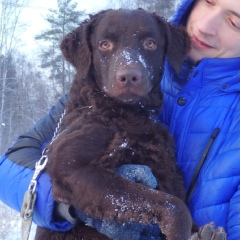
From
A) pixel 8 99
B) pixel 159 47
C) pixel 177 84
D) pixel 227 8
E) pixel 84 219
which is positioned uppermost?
pixel 227 8

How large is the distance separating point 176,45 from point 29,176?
5.31ft

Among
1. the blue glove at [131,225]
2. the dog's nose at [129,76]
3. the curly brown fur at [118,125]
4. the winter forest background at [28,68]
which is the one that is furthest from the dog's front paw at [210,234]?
the winter forest background at [28,68]

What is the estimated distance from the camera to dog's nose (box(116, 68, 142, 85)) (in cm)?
311

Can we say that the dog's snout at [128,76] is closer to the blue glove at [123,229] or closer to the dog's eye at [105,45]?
the dog's eye at [105,45]

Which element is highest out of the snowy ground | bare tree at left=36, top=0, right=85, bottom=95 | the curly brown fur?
the curly brown fur

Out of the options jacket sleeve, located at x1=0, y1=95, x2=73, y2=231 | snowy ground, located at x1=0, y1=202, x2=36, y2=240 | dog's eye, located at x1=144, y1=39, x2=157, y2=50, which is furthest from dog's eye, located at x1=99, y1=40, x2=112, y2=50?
snowy ground, located at x1=0, y1=202, x2=36, y2=240

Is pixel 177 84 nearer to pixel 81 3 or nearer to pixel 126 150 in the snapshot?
pixel 126 150

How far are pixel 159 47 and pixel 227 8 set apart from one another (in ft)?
2.08

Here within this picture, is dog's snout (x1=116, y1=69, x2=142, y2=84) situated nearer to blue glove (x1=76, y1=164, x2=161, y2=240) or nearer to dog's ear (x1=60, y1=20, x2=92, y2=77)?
dog's ear (x1=60, y1=20, x2=92, y2=77)

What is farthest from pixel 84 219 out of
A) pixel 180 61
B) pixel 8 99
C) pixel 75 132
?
pixel 8 99

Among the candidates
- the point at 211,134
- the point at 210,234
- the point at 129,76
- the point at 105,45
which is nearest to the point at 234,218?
the point at 210,234

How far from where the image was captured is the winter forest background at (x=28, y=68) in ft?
97.5

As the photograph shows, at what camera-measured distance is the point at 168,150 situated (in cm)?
317

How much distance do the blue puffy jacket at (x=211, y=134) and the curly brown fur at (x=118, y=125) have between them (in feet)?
0.43
